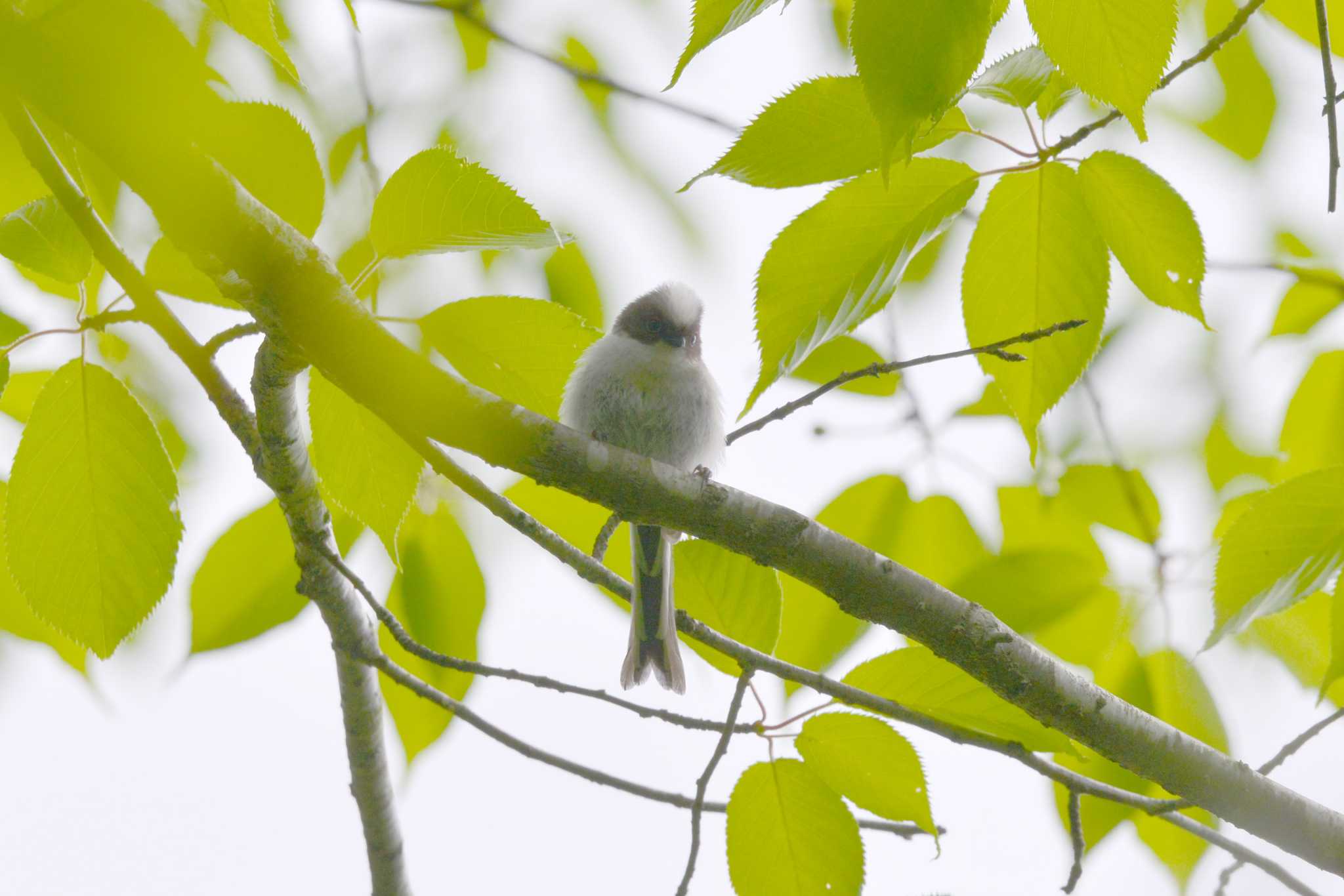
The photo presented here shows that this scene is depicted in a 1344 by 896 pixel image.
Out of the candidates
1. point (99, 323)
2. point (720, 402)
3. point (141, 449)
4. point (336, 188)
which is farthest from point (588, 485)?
point (720, 402)

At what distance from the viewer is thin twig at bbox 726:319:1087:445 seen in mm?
1676

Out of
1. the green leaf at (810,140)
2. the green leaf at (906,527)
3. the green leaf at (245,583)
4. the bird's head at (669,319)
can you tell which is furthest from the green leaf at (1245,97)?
the green leaf at (245,583)

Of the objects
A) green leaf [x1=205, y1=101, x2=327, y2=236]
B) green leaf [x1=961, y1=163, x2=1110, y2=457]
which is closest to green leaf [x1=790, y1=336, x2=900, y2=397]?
green leaf [x1=961, y1=163, x2=1110, y2=457]

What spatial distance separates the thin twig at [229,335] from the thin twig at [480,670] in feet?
1.59

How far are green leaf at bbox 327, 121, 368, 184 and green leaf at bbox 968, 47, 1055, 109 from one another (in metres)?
1.41

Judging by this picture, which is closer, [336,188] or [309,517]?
[309,517]

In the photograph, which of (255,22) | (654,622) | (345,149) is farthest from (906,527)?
(255,22)

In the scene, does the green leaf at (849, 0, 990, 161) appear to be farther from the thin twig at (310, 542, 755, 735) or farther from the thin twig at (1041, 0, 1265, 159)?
the thin twig at (310, 542, 755, 735)

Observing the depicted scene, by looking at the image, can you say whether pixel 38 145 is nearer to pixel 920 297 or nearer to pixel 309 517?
pixel 309 517

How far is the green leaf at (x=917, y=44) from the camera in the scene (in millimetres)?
1055

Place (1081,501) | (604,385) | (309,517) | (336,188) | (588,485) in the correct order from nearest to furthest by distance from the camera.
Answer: (588,485) < (309,517) < (336,188) < (1081,501) < (604,385)

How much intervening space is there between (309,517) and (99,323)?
49cm

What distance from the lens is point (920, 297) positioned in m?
3.02

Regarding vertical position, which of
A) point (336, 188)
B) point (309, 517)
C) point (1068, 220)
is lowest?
point (309, 517)
